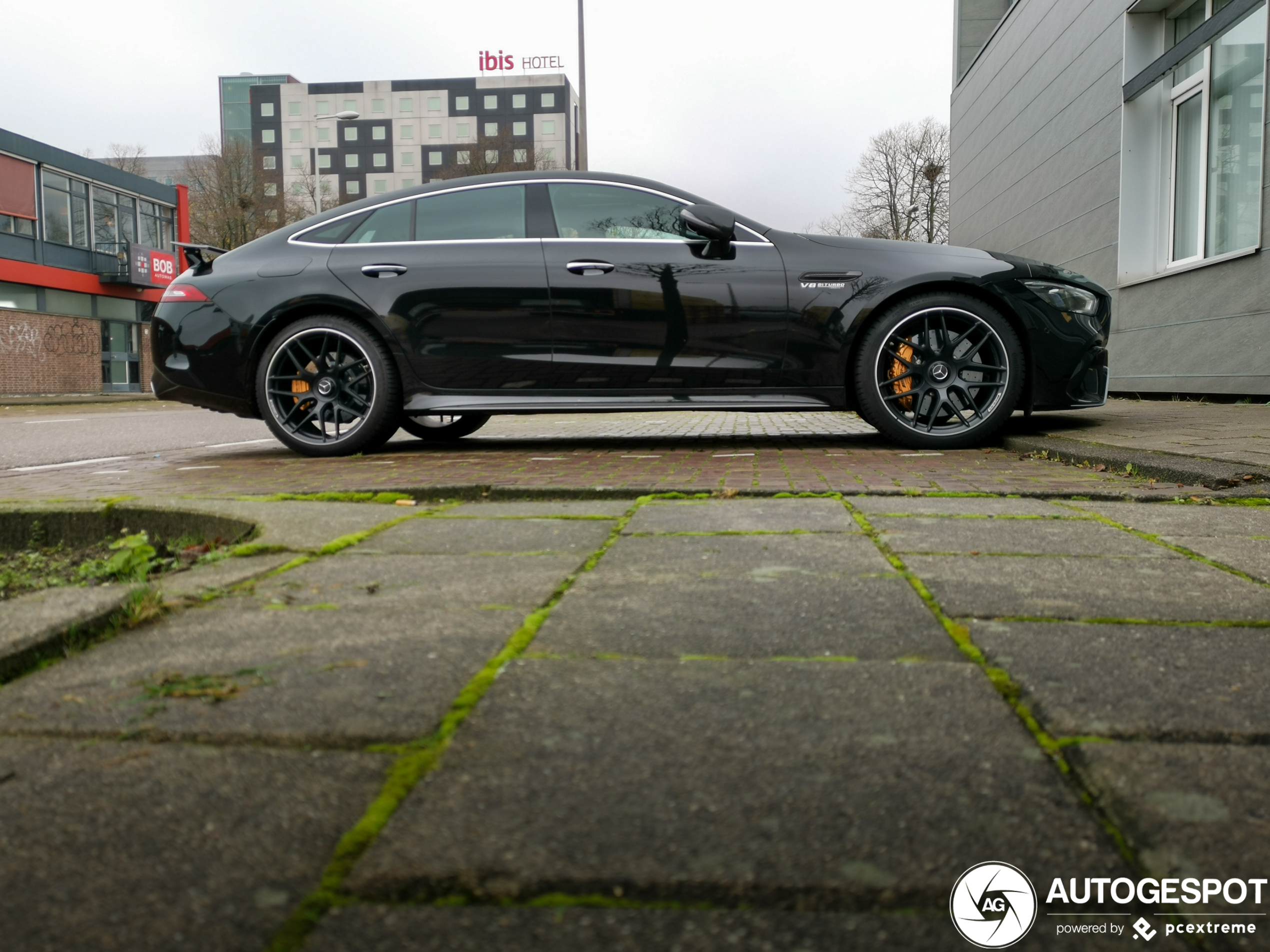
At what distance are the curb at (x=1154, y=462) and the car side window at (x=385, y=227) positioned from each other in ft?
12.2

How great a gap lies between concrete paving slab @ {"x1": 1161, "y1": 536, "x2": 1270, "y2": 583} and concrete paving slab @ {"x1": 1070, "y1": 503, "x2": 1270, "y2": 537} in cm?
7

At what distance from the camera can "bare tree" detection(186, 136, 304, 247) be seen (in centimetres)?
4197

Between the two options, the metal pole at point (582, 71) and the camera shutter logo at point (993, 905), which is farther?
the metal pole at point (582, 71)

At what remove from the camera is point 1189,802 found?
1286 millimetres

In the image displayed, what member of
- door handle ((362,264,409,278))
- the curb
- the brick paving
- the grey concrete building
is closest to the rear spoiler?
door handle ((362,264,409,278))

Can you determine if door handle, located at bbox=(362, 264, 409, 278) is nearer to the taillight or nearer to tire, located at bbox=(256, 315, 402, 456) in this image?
tire, located at bbox=(256, 315, 402, 456)

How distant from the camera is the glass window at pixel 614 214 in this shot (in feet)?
20.1

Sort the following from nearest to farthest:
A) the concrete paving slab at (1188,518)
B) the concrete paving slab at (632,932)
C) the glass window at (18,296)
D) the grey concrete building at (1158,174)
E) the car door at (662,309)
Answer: the concrete paving slab at (632,932) < the concrete paving slab at (1188,518) < the car door at (662,309) < the grey concrete building at (1158,174) < the glass window at (18,296)

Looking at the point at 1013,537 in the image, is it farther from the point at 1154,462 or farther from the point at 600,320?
the point at 600,320

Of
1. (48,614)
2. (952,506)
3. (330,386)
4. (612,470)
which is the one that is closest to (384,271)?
(330,386)

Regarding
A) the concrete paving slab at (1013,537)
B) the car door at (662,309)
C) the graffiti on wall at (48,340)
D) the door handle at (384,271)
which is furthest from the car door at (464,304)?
the graffiti on wall at (48,340)

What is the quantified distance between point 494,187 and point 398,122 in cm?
9785

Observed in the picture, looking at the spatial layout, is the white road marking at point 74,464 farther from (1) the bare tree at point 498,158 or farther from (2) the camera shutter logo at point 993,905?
(1) the bare tree at point 498,158

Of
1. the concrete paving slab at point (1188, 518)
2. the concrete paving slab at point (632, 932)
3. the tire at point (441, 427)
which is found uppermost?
the tire at point (441, 427)
